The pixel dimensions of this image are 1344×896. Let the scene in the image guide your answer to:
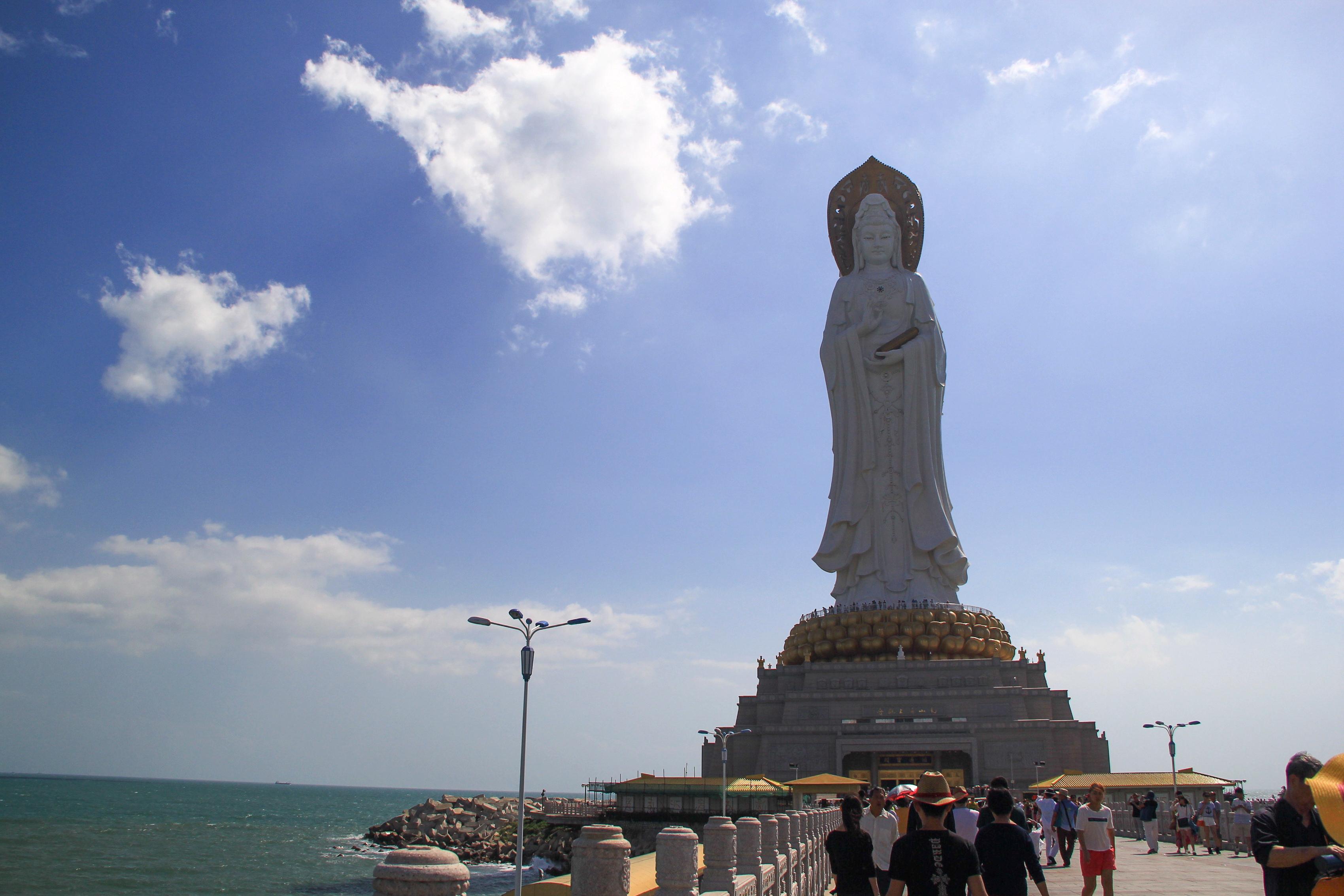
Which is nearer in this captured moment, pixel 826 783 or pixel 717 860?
pixel 717 860

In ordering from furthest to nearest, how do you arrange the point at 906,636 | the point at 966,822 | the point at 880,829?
the point at 906,636 → the point at 880,829 → the point at 966,822

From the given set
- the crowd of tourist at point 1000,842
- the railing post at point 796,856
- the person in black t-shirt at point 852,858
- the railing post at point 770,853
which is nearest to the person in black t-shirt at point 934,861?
the crowd of tourist at point 1000,842

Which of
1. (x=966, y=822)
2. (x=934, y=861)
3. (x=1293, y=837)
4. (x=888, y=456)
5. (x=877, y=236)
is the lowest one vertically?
(x=966, y=822)

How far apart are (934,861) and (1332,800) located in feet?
6.04

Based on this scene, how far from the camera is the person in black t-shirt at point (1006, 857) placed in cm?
560

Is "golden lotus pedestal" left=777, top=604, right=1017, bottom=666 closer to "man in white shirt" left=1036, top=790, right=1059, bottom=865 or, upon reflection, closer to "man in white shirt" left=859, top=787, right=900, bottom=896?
"man in white shirt" left=1036, top=790, right=1059, bottom=865

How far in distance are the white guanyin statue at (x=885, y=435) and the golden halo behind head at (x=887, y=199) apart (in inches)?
58.3

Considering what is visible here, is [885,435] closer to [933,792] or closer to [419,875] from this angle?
[933,792]

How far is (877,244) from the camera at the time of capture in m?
37.0

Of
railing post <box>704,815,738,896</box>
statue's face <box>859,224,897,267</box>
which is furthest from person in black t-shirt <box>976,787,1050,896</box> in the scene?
statue's face <box>859,224,897,267</box>

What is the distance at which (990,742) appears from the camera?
2856cm

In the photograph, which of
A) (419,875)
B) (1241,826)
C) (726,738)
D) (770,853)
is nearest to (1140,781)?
(1241,826)

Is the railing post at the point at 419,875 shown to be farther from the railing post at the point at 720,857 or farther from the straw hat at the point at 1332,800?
the straw hat at the point at 1332,800

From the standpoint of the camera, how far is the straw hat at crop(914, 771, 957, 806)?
4.89 meters
